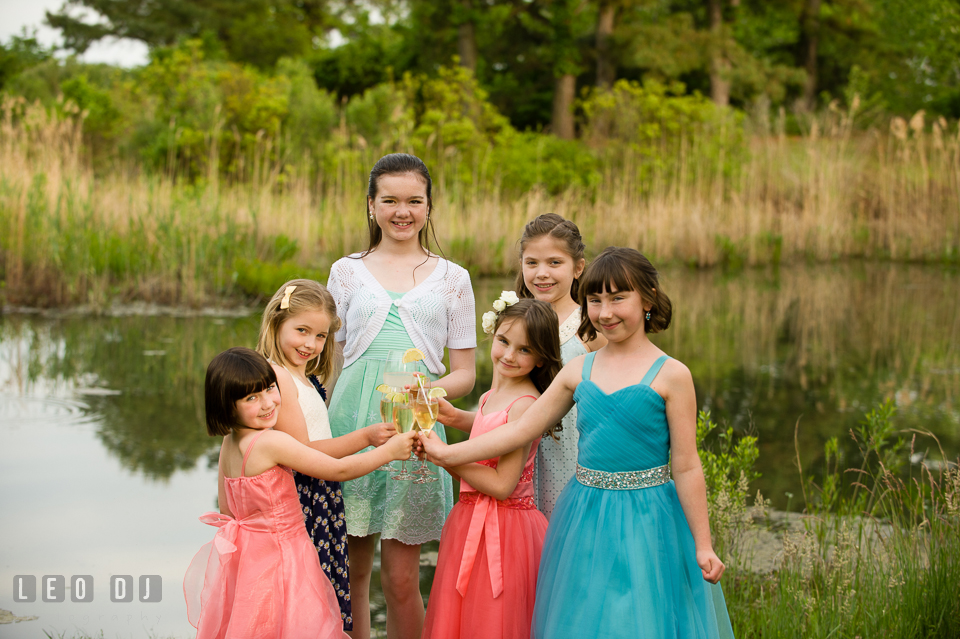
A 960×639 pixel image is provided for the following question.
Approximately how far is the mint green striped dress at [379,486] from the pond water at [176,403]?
64 centimetres

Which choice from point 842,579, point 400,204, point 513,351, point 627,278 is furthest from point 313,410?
point 842,579

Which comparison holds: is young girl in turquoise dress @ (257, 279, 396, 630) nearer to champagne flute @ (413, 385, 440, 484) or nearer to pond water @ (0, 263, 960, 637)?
champagne flute @ (413, 385, 440, 484)

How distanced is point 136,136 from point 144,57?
16.5 metres

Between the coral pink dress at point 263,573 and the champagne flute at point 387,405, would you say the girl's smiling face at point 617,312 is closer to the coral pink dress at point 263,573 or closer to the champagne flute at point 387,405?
the champagne flute at point 387,405

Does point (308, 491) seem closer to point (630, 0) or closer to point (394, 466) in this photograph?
point (394, 466)

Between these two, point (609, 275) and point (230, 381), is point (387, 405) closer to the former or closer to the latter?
Result: point (230, 381)

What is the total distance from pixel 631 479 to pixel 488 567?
19.5 inches

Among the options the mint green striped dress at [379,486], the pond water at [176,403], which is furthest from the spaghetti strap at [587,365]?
the pond water at [176,403]

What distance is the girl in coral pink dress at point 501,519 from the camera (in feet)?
8.03

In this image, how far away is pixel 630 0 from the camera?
25297 millimetres

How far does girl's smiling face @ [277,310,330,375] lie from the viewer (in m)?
2.58

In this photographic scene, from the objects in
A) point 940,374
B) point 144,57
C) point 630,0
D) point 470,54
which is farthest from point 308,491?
point 144,57

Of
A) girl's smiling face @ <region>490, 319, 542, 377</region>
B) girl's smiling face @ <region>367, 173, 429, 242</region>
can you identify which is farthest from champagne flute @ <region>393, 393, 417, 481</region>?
girl's smiling face @ <region>367, 173, 429, 242</region>

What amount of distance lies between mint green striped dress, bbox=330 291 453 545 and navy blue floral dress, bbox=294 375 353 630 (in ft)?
0.72
